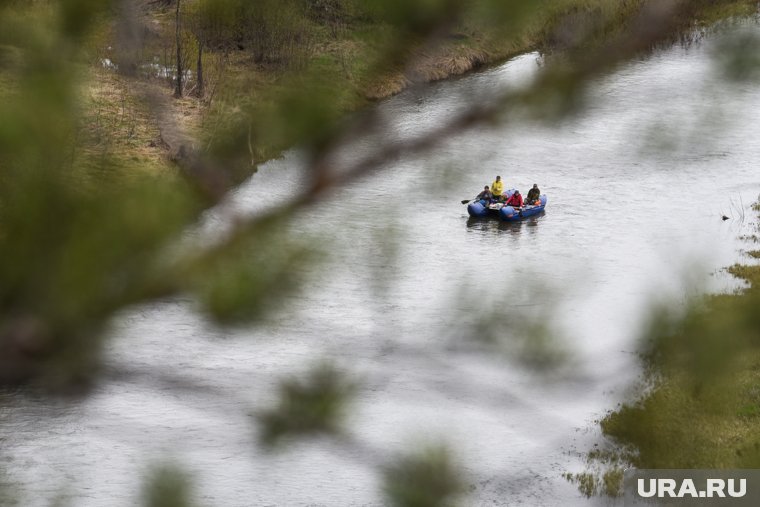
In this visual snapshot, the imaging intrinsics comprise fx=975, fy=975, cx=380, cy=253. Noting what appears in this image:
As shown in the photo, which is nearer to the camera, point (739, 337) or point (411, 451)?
point (739, 337)

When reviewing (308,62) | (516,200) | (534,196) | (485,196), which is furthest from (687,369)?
(485,196)

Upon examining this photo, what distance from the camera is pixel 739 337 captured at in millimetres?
3820

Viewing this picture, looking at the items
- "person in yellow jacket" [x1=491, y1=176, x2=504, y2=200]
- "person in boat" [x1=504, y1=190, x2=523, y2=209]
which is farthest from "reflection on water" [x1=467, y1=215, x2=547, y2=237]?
"person in yellow jacket" [x1=491, y1=176, x2=504, y2=200]

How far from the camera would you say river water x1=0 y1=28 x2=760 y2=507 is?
310 cm

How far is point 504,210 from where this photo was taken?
2372 cm

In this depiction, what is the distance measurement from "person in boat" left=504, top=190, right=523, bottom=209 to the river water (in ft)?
1.65

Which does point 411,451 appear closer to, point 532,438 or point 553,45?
point 553,45

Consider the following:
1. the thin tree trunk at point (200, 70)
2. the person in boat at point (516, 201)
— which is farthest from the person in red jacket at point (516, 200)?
the thin tree trunk at point (200, 70)

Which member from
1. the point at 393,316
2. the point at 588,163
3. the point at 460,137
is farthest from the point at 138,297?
the point at 588,163

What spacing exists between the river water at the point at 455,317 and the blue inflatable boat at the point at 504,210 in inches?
11.2

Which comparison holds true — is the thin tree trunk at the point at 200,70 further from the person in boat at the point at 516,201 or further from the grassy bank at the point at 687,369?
the person in boat at the point at 516,201

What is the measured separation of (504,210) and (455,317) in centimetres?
1940

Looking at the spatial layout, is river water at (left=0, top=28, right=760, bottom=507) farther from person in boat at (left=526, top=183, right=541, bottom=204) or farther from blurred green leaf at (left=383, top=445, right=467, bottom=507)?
person in boat at (left=526, top=183, right=541, bottom=204)

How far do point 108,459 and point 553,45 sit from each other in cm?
1246
